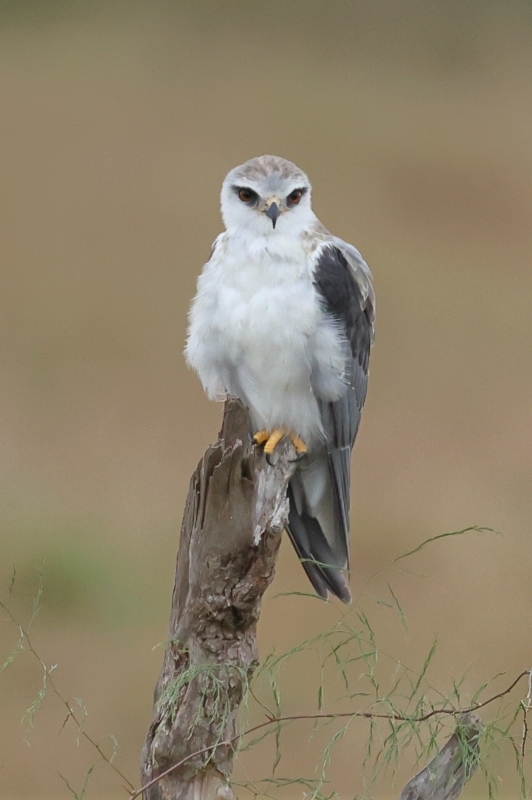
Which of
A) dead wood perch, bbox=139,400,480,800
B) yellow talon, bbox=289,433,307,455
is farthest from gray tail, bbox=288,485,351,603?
dead wood perch, bbox=139,400,480,800

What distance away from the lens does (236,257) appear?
2.03m

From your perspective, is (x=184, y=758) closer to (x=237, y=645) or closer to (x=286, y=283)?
(x=237, y=645)

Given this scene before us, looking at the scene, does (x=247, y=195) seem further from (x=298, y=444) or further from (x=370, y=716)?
(x=370, y=716)

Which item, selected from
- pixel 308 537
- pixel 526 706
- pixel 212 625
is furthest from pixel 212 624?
pixel 308 537

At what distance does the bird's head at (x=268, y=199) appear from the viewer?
202cm

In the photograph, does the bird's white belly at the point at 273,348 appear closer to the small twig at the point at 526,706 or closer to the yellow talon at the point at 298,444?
the yellow talon at the point at 298,444

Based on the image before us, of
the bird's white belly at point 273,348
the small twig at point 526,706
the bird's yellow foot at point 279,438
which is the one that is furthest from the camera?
the bird's yellow foot at point 279,438

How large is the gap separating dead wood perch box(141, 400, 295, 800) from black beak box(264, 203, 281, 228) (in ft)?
1.76

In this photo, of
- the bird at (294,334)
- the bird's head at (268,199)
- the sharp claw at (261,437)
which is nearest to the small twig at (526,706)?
the bird at (294,334)

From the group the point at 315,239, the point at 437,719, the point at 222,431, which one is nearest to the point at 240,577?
the point at 222,431

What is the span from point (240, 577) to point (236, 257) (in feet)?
2.33

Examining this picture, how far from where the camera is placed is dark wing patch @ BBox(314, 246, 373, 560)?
2.04 m

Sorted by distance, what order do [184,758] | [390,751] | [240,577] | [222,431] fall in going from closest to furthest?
1. [390,751]
2. [184,758]
3. [240,577]
4. [222,431]

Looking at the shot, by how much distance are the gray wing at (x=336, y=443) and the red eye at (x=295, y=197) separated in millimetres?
115
